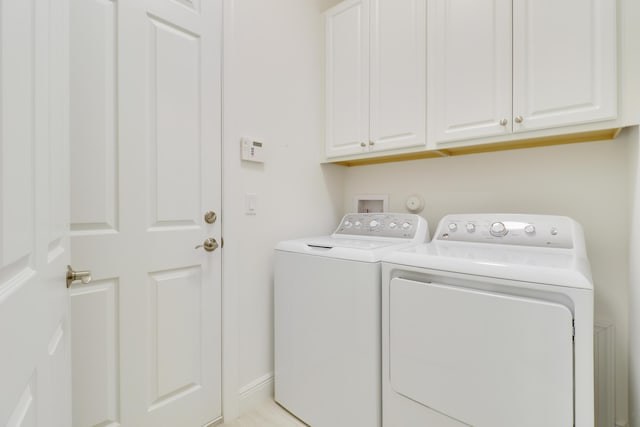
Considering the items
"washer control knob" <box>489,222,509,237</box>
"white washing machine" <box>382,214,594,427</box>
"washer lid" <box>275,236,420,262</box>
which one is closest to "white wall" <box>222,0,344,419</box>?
"washer lid" <box>275,236,420,262</box>

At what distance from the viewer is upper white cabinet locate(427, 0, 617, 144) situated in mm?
1163

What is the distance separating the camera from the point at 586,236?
4.68 ft

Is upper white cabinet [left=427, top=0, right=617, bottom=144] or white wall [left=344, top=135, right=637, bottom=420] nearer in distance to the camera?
upper white cabinet [left=427, top=0, right=617, bottom=144]

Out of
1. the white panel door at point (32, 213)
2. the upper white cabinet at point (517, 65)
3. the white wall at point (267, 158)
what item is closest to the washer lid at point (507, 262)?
the upper white cabinet at point (517, 65)

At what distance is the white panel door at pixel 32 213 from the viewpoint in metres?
0.42

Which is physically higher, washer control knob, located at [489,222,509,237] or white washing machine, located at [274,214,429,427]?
washer control knob, located at [489,222,509,237]

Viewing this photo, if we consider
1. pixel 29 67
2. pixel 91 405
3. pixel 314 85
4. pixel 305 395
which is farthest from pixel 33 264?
pixel 314 85

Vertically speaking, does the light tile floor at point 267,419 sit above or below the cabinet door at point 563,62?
below

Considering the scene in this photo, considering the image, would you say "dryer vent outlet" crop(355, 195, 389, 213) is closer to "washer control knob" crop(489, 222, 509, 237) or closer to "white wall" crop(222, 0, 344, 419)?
"white wall" crop(222, 0, 344, 419)

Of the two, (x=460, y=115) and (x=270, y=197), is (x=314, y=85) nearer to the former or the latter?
(x=270, y=197)

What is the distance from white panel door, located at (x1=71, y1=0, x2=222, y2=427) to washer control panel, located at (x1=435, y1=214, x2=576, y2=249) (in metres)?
1.20

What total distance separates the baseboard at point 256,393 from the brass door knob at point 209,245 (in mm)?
787

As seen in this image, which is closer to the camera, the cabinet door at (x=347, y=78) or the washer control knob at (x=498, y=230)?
the washer control knob at (x=498, y=230)

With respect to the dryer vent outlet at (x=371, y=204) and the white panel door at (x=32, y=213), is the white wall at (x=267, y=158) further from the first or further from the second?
the white panel door at (x=32, y=213)
